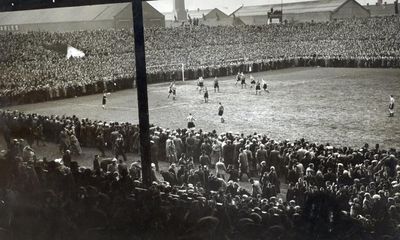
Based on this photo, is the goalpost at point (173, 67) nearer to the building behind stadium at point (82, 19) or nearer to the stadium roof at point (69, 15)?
the building behind stadium at point (82, 19)

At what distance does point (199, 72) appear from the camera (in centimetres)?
3519

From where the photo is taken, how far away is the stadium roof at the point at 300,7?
5231cm

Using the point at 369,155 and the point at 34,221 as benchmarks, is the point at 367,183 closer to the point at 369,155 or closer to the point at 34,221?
the point at 369,155

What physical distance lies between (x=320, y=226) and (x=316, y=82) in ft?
78.8

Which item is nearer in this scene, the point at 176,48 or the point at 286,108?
the point at 286,108

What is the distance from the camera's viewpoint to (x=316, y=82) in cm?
2975

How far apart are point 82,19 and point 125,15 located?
16.3 feet

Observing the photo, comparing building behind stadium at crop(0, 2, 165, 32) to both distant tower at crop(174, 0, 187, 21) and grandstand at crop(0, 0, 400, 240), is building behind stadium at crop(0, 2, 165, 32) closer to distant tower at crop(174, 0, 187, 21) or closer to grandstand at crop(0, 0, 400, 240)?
grandstand at crop(0, 0, 400, 240)

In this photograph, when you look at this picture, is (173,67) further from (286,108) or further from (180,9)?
(180,9)

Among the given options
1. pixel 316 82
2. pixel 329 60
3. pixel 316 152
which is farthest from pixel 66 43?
pixel 316 152

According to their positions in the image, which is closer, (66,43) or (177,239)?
(177,239)

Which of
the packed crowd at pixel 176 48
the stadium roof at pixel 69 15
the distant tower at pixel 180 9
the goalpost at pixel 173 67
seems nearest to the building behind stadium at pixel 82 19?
the stadium roof at pixel 69 15

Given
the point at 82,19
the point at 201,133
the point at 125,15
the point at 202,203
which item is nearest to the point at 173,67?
the point at 125,15

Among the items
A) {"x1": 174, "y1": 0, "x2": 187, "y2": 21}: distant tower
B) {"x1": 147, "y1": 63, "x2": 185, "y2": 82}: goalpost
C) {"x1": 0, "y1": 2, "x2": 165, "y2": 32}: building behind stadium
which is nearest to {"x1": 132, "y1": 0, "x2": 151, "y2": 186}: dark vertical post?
{"x1": 147, "y1": 63, "x2": 185, "y2": 82}: goalpost
